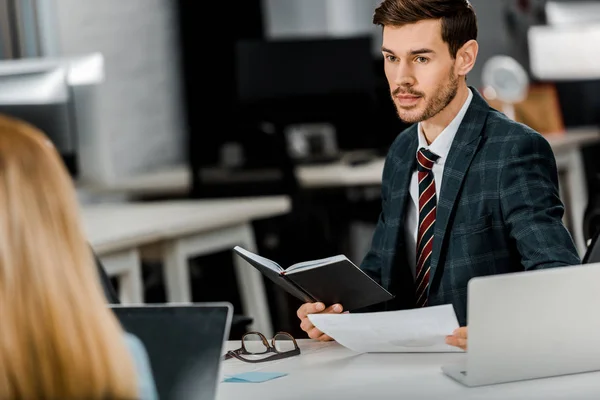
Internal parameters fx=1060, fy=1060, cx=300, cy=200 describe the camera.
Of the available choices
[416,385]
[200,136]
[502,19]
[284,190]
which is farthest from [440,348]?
[502,19]

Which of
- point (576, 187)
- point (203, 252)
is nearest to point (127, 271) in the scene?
point (203, 252)

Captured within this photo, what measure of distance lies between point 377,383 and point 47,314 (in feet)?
2.34

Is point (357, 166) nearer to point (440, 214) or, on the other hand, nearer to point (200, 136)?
point (200, 136)

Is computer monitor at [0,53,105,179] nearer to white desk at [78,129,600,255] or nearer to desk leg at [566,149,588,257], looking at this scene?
white desk at [78,129,600,255]

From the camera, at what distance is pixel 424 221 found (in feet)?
6.64

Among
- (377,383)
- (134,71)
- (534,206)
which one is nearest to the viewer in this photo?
(377,383)

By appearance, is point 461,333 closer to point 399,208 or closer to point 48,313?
point 399,208

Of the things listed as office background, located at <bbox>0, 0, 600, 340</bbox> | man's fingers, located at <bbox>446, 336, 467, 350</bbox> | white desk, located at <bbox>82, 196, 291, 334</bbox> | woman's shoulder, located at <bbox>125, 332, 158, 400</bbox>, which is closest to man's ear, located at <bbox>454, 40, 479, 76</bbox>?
man's fingers, located at <bbox>446, 336, 467, 350</bbox>

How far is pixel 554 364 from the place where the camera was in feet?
4.94

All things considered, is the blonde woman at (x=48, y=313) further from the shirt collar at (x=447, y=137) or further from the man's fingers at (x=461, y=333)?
the shirt collar at (x=447, y=137)

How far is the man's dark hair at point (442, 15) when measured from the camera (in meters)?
2.00

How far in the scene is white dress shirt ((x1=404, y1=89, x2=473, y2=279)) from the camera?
203cm

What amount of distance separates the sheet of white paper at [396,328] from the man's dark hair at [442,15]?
2.02 ft

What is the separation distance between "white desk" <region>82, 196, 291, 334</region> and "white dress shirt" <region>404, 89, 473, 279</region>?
1414 millimetres
